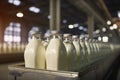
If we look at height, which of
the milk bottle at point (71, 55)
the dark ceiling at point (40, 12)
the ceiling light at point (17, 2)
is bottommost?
the milk bottle at point (71, 55)

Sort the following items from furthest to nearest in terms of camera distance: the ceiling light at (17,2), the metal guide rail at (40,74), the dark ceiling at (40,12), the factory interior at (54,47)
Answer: the ceiling light at (17,2) < the dark ceiling at (40,12) < the factory interior at (54,47) < the metal guide rail at (40,74)

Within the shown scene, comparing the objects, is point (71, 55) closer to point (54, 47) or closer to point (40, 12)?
point (54, 47)

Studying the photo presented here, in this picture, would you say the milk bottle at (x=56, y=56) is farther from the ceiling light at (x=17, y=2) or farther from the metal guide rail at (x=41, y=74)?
the ceiling light at (x=17, y=2)

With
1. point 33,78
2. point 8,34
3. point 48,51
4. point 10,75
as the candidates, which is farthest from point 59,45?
point 8,34

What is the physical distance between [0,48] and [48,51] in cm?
549

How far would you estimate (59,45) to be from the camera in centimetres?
97

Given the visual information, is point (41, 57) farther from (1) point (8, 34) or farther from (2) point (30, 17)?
(2) point (30, 17)

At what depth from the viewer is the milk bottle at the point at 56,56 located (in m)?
0.95

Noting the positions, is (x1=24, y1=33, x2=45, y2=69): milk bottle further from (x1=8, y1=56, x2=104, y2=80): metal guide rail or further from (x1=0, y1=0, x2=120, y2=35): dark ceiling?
(x1=0, y1=0, x2=120, y2=35): dark ceiling

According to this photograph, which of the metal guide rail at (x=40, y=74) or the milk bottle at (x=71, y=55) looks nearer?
the metal guide rail at (x=40, y=74)

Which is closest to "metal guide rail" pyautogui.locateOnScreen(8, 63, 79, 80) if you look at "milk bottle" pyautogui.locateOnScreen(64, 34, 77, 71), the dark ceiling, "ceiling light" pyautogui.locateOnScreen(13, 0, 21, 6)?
"milk bottle" pyautogui.locateOnScreen(64, 34, 77, 71)

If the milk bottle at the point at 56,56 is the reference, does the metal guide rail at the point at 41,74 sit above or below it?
below

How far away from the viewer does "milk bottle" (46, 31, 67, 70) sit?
0.95m

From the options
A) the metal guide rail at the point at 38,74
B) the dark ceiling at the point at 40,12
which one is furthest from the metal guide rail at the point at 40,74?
the dark ceiling at the point at 40,12
